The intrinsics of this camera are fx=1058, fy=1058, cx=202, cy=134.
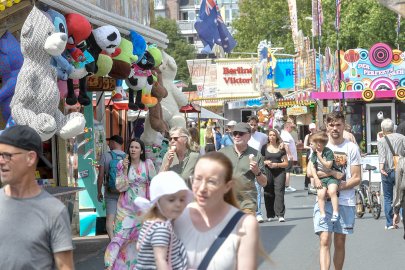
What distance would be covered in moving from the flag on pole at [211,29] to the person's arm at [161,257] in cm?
1608

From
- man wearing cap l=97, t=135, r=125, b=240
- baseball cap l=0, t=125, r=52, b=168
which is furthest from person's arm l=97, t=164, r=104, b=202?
baseball cap l=0, t=125, r=52, b=168

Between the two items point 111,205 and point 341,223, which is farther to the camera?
point 111,205

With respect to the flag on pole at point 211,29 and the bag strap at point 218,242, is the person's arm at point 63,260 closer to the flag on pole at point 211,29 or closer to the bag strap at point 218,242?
the bag strap at point 218,242

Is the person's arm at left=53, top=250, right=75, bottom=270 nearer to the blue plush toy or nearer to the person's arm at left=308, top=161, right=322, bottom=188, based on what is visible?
the blue plush toy

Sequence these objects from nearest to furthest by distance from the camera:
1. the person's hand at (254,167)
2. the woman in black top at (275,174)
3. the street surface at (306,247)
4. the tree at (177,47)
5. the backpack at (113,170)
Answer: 1. the person's hand at (254,167)
2. the street surface at (306,247)
3. the backpack at (113,170)
4. the woman in black top at (275,174)
5. the tree at (177,47)

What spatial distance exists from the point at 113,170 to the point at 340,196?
14.4ft

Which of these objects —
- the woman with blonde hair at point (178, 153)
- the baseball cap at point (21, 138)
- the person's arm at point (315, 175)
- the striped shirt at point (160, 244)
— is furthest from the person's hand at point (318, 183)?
the baseball cap at point (21, 138)

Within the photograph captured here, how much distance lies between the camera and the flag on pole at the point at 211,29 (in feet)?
69.3

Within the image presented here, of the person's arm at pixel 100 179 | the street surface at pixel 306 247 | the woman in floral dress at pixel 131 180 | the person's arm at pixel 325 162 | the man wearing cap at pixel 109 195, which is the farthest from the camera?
the person's arm at pixel 100 179

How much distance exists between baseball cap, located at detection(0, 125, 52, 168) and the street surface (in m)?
6.24

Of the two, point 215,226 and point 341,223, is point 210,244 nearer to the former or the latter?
point 215,226

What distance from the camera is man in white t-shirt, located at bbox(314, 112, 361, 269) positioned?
10.3 metres

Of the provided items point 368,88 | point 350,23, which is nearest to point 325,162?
point 368,88

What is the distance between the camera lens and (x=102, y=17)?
13016 mm
